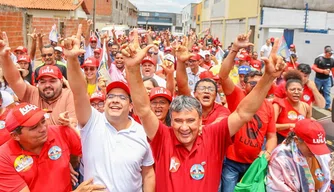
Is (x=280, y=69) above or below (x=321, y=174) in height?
above

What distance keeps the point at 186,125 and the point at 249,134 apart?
4.02 feet

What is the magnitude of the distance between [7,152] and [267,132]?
2.54 meters

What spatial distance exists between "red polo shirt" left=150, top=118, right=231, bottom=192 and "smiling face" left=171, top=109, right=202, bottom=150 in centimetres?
7

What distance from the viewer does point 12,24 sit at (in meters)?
12.8

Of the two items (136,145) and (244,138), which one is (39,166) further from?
(244,138)

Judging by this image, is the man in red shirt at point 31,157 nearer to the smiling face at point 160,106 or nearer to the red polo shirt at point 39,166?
the red polo shirt at point 39,166

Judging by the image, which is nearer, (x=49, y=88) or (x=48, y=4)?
(x=49, y=88)

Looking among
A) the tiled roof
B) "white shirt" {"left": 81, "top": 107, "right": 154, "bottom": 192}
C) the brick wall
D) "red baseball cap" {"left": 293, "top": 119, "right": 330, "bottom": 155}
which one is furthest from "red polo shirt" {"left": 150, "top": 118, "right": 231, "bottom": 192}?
the tiled roof

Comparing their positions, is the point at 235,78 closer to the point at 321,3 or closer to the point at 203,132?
the point at 203,132

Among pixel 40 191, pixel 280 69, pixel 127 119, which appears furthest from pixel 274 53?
pixel 40 191

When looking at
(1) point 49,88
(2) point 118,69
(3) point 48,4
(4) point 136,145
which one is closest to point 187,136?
(4) point 136,145

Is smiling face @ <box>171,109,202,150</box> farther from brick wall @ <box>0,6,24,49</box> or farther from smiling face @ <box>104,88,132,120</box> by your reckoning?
brick wall @ <box>0,6,24,49</box>

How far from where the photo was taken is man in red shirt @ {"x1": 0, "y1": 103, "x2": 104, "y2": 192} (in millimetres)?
2590

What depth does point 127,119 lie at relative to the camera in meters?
2.94
